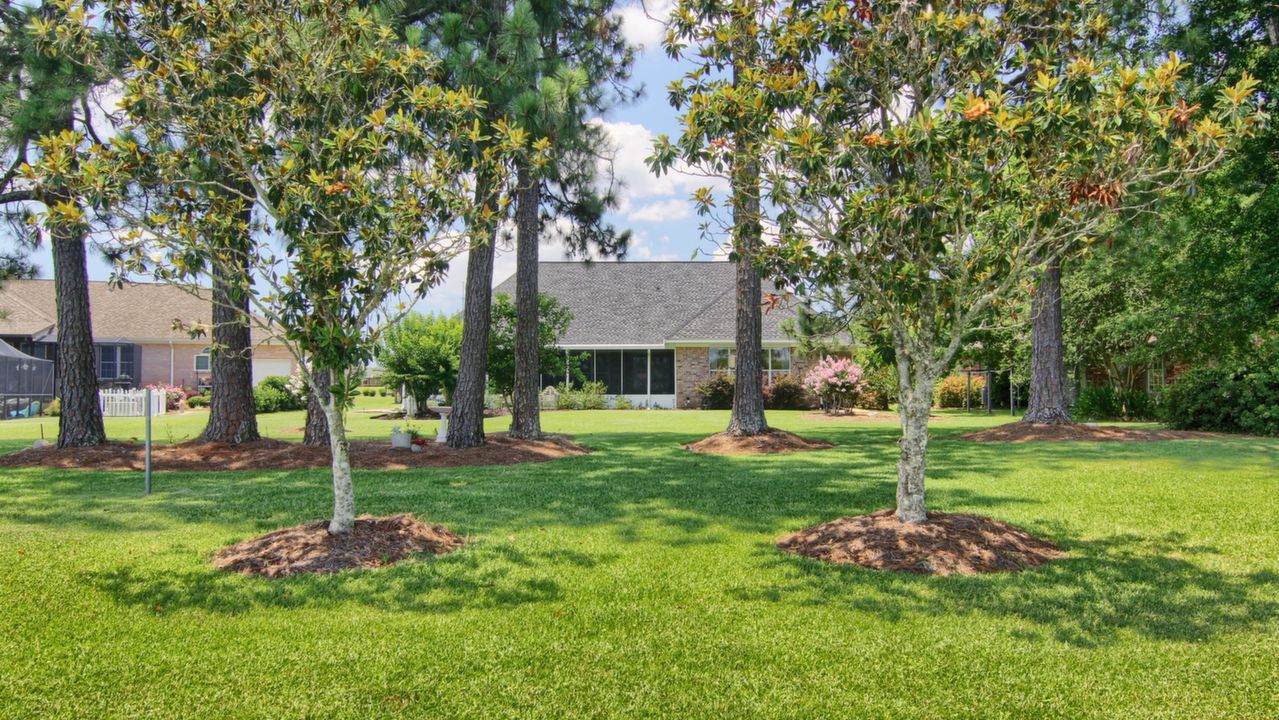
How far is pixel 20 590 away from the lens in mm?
4996

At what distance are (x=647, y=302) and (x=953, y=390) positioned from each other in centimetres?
1238

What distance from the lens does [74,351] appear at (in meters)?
12.3

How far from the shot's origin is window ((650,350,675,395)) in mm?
30672

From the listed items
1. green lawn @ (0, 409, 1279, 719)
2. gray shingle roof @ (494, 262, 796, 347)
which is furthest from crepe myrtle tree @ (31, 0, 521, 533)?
gray shingle roof @ (494, 262, 796, 347)

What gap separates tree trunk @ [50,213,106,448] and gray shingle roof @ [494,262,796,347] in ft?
58.2

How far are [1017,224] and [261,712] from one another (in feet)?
18.3

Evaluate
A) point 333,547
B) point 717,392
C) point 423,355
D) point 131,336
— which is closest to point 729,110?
point 333,547

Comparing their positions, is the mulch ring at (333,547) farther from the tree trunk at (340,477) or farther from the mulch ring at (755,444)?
the mulch ring at (755,444)

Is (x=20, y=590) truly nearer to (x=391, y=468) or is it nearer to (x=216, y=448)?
(x=391, y=468)

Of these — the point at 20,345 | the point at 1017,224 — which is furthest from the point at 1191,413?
the point at 20,345

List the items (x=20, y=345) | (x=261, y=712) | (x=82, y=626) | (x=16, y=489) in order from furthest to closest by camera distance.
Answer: (x=20, y=345), (x=16, y=489), (x=82, y=626), (x=261, y=712)

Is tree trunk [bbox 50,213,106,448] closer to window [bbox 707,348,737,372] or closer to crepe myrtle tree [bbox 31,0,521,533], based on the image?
crepe myrtle tree [bbox 31,0,521,533]

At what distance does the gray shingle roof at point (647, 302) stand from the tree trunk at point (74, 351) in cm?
1774

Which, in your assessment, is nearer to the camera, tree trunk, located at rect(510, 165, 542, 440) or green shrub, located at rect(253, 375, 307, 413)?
tree trunk, located at rect(510, 165, 542, 440)
